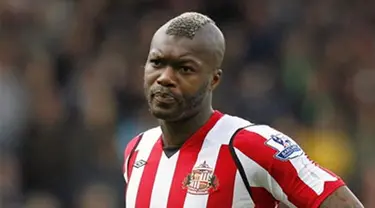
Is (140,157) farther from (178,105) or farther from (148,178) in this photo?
(178,105)

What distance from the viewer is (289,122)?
8.84 metres

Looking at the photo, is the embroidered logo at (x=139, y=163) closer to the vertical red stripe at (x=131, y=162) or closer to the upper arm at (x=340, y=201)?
the vertical red stripe at (x=131, y=162)

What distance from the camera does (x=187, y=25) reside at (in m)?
4.33

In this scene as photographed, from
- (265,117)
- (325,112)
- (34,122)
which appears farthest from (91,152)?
(325,112)

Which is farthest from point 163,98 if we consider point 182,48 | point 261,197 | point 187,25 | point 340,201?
point 340,201

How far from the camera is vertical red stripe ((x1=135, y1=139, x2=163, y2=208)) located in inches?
175

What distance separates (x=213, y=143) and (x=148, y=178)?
32 centimetres

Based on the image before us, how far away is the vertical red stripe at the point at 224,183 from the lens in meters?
4.23

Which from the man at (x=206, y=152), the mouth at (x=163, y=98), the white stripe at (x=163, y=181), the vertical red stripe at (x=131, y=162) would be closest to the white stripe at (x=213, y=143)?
the man at (x=206, y=152)

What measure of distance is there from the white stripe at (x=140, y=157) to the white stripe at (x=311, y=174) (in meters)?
0.73

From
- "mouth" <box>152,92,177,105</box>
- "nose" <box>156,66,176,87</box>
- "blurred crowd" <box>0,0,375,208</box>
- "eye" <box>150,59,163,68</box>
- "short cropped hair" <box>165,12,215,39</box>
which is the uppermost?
"short cropped hair" <box>165,12,215,39</box>

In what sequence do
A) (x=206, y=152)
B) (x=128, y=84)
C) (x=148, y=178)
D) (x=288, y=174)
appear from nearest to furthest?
(x=288, y=174)
(x=206, y=152)
(x=148, y=178)
(x=128, y=84)

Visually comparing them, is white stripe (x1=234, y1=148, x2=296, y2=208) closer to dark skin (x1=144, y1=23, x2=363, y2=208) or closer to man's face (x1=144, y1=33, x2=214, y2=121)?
dark skin (x1=144, y1=23, x2=363, y2=208)

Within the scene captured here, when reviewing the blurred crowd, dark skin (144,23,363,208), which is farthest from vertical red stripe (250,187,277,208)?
the blurred crowd
